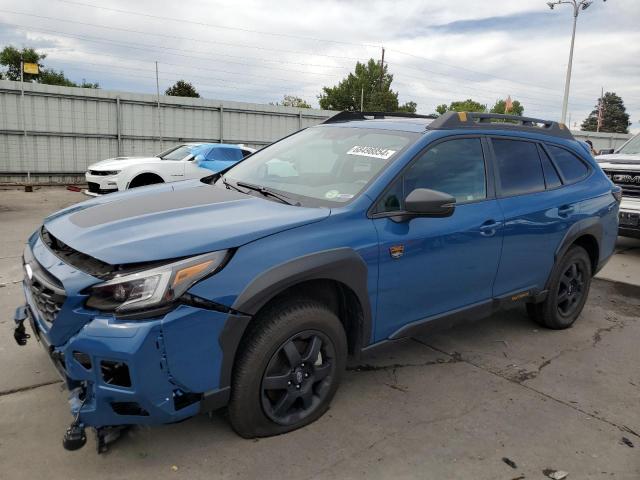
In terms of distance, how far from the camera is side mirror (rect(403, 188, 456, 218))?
290 cm

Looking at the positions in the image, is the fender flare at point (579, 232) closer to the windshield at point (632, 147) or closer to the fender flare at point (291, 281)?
the fender flare at point (291, 281)

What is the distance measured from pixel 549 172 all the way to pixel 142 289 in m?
3.42

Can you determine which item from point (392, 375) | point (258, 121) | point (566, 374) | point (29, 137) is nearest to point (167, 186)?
point (392, 375)

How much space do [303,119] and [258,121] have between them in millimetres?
1941

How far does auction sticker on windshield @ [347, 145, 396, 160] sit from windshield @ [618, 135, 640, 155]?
23.4 ft

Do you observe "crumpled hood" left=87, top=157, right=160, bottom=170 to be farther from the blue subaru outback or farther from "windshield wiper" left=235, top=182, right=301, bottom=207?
"windshield wiper" left=235, top=182, right=301, bottom=207

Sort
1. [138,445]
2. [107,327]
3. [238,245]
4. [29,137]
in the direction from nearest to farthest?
[107,327] → [238,245] → [138,445] → [29,137]

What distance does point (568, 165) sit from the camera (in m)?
4.45

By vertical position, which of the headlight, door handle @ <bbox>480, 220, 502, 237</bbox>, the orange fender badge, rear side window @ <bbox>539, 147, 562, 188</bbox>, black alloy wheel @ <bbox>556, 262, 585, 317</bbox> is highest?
rear side window @ <bbox>539, 147, 562, 188</bbox>

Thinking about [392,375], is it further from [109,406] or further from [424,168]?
[109,406]

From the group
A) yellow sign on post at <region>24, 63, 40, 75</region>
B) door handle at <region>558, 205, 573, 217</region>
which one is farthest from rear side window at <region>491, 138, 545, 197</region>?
yellow sign on post at <region>24, 63, 40, 75</region>

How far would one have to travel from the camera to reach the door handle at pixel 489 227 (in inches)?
136

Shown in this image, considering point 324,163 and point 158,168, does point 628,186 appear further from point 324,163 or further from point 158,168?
point 158,168

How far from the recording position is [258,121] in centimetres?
1944
